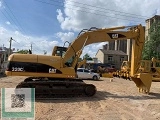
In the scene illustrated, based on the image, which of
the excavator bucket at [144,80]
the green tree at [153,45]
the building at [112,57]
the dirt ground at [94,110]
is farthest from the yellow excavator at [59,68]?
the building at [112,57]

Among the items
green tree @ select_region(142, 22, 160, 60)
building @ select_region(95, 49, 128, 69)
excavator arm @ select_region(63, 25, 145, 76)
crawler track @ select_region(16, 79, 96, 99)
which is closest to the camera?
crawler track @ select_region(16, 79, 96, 99)

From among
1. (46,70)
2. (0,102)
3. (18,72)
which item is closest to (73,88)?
(46,70)

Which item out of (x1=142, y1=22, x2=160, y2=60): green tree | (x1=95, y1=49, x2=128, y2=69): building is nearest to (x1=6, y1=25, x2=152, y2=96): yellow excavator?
(x1=142, y1=22, x2=160, y2=60): green tree

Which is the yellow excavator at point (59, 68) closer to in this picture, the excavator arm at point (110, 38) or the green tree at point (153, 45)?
the excavator arm at point (110, 38)

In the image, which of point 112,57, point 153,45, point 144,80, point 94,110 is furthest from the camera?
point 112,57

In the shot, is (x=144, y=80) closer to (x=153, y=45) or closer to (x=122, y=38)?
(x=122, y=38)

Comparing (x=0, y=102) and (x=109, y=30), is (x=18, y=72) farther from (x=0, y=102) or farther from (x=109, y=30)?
(x=109, y=30)

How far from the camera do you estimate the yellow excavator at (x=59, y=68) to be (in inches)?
506

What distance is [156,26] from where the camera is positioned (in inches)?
2408

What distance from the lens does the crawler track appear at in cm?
1274

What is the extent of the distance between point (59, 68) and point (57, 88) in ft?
3.65

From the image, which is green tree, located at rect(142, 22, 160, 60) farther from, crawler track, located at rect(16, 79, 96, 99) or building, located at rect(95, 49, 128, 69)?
crawler track, located at rect(16, 79, 96, 99)

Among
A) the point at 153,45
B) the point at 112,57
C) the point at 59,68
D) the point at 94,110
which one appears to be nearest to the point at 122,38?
the point at 59,68

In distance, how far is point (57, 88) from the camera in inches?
511
